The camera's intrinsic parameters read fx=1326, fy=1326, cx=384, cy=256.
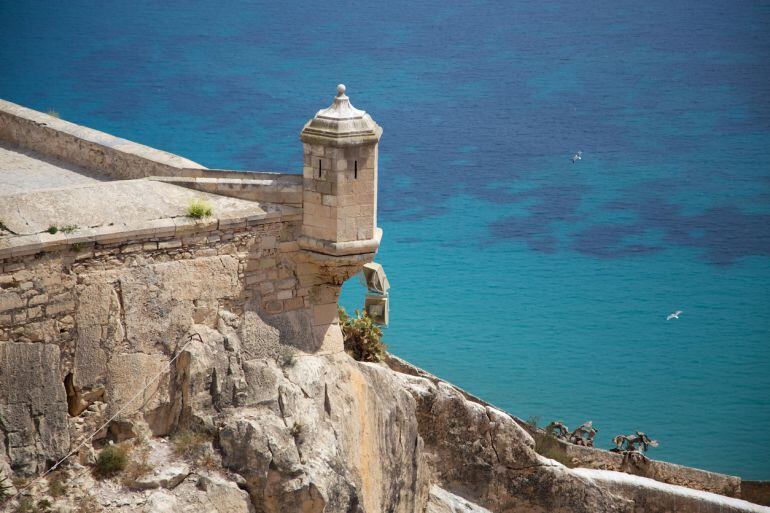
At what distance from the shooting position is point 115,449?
15516 millimetres

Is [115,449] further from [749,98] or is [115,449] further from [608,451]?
[749,98]

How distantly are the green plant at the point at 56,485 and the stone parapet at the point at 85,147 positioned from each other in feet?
14.8

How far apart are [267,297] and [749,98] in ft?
94.0

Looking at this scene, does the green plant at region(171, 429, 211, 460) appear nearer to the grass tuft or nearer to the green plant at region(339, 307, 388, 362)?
the grass tuft

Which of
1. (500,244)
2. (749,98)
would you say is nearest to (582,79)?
(749,98)

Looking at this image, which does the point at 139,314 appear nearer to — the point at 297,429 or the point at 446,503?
the point at 297,429

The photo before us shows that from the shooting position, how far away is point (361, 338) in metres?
19.8

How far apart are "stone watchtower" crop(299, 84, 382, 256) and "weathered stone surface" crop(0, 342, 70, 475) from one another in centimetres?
373

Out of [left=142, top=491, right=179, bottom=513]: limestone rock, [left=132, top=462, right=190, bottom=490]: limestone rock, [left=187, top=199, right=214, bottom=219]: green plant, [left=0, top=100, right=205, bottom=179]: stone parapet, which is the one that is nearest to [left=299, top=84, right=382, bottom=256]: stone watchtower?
[left=187, top=199, right=214, bottom=219]: green plant

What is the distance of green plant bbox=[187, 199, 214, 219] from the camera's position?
16250 mm

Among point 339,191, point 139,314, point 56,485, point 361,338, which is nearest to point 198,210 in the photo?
point 139,314

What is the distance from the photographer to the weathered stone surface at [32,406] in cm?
1475

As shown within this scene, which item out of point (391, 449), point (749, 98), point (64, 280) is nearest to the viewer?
point (64, 280)

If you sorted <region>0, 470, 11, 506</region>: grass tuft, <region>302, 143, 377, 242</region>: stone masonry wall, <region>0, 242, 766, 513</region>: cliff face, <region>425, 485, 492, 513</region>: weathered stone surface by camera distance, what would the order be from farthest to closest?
<region>425, 485, 492, 513</region>: weathered stone surface
<region>302, 143, 377, 242</region>: stone masonry wall
<region>0, 242, 766, 513</region>: cliff face
<region>0, 470, 11, 506</region>: grass tuft
